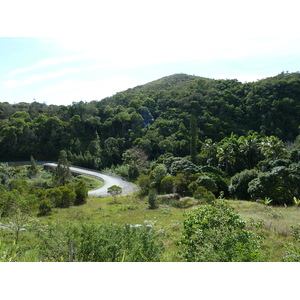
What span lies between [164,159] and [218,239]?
70.1ft

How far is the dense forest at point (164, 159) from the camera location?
13.2 feet

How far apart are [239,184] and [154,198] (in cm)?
624

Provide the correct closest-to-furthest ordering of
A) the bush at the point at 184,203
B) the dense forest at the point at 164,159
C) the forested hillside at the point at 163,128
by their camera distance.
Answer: the dense forest at the point at 164,159
the bush at the point at 184,203
the forested hillside at the point at 163,128

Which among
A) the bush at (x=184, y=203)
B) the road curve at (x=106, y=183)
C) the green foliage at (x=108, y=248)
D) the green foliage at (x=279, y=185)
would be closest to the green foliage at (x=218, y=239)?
the green foliage at (x=108, y=248)

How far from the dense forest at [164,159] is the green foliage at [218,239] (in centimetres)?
2

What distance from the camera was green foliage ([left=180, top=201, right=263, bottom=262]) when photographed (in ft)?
10.5

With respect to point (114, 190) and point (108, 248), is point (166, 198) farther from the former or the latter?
point (108, 248)

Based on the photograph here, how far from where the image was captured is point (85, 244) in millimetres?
3725

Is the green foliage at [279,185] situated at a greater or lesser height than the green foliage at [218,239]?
lesser

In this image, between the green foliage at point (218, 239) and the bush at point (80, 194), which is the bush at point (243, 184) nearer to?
the bush at point (80, 194)

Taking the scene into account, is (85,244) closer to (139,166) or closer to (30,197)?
(30,197)

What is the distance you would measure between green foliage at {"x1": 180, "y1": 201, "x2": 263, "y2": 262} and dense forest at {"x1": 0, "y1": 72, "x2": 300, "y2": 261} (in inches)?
0.6

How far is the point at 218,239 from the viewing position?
3.65 metres

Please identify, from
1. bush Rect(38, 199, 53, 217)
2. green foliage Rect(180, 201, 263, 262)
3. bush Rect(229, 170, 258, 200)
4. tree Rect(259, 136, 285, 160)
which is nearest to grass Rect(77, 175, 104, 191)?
bush Rect(38, 199, 53, 217)
